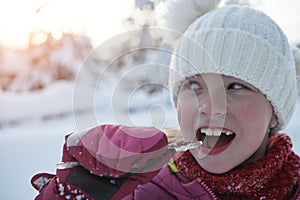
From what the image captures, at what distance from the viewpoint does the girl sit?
80cm

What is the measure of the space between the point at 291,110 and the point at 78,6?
42.6 inches

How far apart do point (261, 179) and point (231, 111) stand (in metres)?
0.13

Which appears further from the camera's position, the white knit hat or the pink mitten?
the white knit hat

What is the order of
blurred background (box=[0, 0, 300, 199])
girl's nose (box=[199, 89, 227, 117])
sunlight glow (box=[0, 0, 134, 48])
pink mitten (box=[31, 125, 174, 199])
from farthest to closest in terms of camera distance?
sunlight glow (box=[0, 0, 134, 48]), blurred background (box=[0, 0, 300, 199]), girl's nose (box=[199, 89, 227, 117]), pink mitten (box=[31, 125, 174, 199])

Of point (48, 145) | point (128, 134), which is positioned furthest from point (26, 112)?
point (128, 134)

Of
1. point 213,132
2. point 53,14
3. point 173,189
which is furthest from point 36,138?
point 213,132

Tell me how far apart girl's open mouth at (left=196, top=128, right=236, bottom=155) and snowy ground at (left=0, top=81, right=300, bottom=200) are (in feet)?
0.40

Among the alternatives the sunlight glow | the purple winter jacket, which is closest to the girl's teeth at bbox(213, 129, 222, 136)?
the purple winter jacket

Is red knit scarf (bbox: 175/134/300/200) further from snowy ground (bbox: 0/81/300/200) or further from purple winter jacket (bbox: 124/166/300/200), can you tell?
snowy ground (bbox: 0/81/300/200)

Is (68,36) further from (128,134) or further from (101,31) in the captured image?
(128,134)

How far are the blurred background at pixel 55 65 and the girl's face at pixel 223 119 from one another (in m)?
0.09

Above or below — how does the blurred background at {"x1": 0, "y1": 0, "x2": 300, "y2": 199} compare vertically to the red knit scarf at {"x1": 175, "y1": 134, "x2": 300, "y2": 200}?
above

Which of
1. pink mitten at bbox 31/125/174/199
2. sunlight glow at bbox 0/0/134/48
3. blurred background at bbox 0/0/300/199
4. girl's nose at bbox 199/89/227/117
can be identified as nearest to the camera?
pink mitten at bbox 31/125/174/199

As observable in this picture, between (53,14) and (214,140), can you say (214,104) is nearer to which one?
(214,140)
